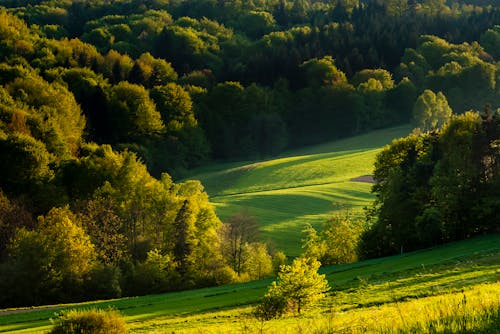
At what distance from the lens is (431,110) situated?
131125 millimetres

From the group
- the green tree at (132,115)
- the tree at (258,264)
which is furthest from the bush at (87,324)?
the green tree at (132,115)

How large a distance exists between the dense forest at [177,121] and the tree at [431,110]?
37 centimetres

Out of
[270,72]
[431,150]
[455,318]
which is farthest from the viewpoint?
[270,72]

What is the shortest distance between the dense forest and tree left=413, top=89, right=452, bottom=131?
0.37 metres

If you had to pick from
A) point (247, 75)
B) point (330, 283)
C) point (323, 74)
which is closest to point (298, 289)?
point (330, 283)

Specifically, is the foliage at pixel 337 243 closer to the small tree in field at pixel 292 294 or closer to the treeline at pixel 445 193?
the treeline at pixel 445 193

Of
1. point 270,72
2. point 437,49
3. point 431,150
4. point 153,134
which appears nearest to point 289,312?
point 431,150

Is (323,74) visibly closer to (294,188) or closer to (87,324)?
(294,188)

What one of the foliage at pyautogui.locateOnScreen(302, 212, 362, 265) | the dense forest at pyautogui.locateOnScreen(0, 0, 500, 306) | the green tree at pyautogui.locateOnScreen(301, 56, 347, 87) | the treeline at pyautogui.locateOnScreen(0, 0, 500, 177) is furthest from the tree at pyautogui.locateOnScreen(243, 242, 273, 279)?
the green tree at pyautogui.locateOnScreen(301, 56, 347, 87)

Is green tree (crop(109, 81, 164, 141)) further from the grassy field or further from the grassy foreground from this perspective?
the grassy foreground

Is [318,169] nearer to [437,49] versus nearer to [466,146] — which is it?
[466,146]

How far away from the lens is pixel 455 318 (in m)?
10.1

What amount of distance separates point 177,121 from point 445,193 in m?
80.2

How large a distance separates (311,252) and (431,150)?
1567 cm
